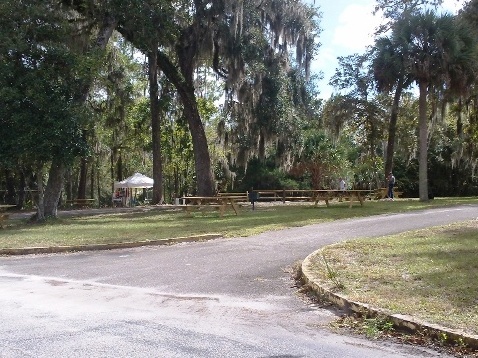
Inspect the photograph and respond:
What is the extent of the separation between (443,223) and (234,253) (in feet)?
23.1

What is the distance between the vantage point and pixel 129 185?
1510 inches

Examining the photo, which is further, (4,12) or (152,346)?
(4,12)

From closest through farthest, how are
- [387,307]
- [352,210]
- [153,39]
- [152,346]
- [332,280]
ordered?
[152,346]
[387,307]
[332,280]
[352,210]
[153,39]

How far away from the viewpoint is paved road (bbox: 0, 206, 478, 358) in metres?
5.22

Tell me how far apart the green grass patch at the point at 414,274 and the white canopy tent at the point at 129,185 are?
2786 centimetres

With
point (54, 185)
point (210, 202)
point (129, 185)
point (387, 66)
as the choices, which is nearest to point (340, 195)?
point (210, 202)

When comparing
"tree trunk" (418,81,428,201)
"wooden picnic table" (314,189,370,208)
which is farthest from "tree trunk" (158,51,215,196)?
"tree trunk" (418,81,428,201)

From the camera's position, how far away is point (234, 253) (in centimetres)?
1164

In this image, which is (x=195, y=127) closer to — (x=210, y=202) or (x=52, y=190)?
(x=210, y=202)

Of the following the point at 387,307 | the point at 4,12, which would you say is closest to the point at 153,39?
the point at 4,12

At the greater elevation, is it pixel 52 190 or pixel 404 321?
pixel 52 190

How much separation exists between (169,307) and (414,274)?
352cm

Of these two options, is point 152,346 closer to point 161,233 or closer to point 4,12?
point 161,233

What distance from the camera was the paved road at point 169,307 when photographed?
522cm
